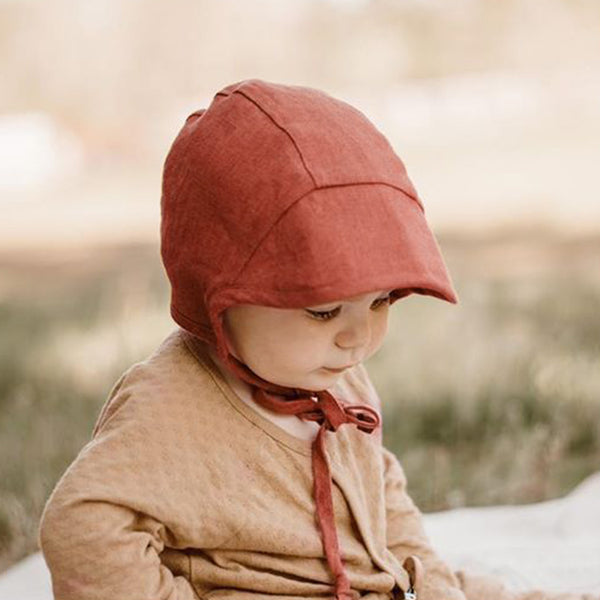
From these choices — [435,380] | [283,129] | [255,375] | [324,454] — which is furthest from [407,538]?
[435,380]

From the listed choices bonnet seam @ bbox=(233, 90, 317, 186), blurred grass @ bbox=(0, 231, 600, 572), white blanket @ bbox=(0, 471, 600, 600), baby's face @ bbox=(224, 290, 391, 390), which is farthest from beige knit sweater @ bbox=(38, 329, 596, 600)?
blurred grass @ bbox=(0, 231, 600, 572)

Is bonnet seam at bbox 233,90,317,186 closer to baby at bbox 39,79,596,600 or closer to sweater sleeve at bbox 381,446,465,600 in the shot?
baby at bbox 39,79,596,600

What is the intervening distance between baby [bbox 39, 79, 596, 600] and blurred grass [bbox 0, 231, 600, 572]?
1150 millimetres

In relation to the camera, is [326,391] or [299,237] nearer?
[299,237]

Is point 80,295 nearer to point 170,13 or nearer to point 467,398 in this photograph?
point 467,398

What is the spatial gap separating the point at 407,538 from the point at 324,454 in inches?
13.5

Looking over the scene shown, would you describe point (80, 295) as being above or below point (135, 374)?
below

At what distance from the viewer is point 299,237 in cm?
154

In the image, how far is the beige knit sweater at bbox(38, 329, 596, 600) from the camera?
1609 mm

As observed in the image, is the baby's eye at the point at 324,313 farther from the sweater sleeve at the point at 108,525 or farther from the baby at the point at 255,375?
the sweater sleeve at the point at 108,525

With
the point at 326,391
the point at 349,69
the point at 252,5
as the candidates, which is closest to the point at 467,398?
the point at 326,391

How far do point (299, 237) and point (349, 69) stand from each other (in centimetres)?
804

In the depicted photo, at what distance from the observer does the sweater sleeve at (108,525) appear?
5.23ft

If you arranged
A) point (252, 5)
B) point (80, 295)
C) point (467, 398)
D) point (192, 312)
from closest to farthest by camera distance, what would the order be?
point (192, 312)
point (467, 398)
point (80, 295)
point (252, 5)
